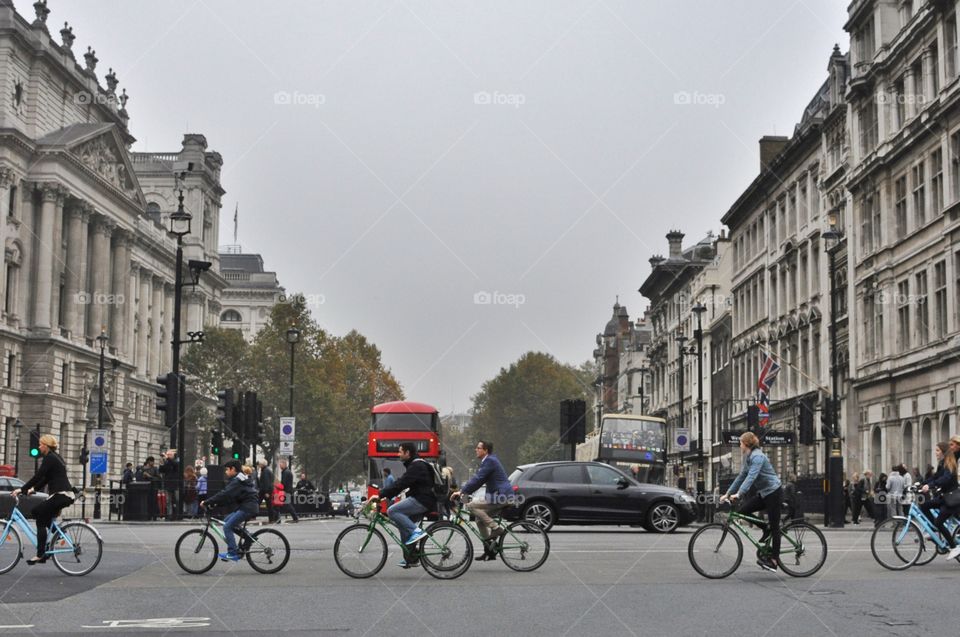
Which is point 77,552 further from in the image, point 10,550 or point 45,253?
point 45,253

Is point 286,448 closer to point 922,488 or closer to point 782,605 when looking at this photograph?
point 922,488

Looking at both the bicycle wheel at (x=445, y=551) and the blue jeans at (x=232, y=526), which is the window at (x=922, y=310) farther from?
the blue jeans at (x=232, y=526)

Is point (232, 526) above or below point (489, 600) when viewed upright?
above

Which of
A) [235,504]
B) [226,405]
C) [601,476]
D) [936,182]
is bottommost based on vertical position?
[235,504]

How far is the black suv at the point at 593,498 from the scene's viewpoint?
99.5ft

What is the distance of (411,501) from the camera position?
55.6 ft

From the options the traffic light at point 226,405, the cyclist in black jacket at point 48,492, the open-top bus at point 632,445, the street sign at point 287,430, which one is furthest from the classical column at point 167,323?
the cyclist in black jacket at point 48,492

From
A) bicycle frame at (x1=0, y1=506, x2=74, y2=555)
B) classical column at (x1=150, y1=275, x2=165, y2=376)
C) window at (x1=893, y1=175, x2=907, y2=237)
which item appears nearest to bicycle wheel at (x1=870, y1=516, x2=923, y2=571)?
bicycle frame at (x1=0, y1=506, x2=74, y2=555)

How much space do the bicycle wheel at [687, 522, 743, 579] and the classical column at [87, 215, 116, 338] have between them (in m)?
76.3

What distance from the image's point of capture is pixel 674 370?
9356 cm

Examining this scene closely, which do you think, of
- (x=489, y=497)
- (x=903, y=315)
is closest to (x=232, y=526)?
(x=489, y=497)

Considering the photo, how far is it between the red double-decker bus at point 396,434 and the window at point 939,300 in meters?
16.5

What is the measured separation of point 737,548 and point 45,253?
6990cm

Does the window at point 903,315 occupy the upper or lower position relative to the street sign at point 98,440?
upper
